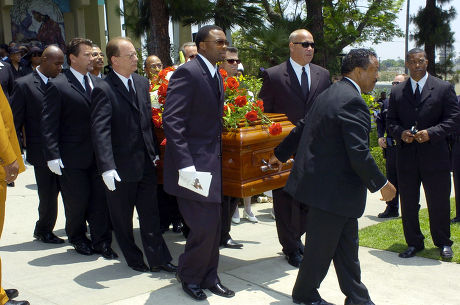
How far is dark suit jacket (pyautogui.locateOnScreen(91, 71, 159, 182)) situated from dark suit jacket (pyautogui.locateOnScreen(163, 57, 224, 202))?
0.52 metres

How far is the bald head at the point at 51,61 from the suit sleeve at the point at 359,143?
3.43m

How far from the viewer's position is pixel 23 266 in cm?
488

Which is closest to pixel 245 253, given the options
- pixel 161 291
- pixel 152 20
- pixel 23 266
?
pixel 161 291

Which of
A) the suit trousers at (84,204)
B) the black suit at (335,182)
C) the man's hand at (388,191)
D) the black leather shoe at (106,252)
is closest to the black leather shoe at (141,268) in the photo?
the black leather shoe at (106,252)

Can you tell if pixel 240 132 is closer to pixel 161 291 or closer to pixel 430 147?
pixel 161 291

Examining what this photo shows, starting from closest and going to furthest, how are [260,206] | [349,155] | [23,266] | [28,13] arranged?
[349,155] → [23,266] → [260,206] → [28,13]

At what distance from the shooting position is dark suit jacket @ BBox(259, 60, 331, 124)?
502 cm

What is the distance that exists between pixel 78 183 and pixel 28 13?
1880cm

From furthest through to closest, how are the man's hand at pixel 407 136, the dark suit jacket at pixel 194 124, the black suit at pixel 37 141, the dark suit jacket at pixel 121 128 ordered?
1. the black suit at pixel 37 141
2. the man's hand at pixel 407 136
3. the dark suit jacket at pixel 121 128
4. the dark suit jacket at pixel 194 124

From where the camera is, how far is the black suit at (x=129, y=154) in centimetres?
443

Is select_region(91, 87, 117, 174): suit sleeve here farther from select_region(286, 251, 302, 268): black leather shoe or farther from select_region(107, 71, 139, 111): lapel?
select_region(286, 251, 302, 268): black leather shoe

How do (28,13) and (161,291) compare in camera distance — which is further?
(28,13)

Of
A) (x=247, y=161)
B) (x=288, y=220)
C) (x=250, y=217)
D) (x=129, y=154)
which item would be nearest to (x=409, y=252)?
(x=288, y=220)

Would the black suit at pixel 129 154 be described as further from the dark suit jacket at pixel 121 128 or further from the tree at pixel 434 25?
the tree at pixel 434 25
